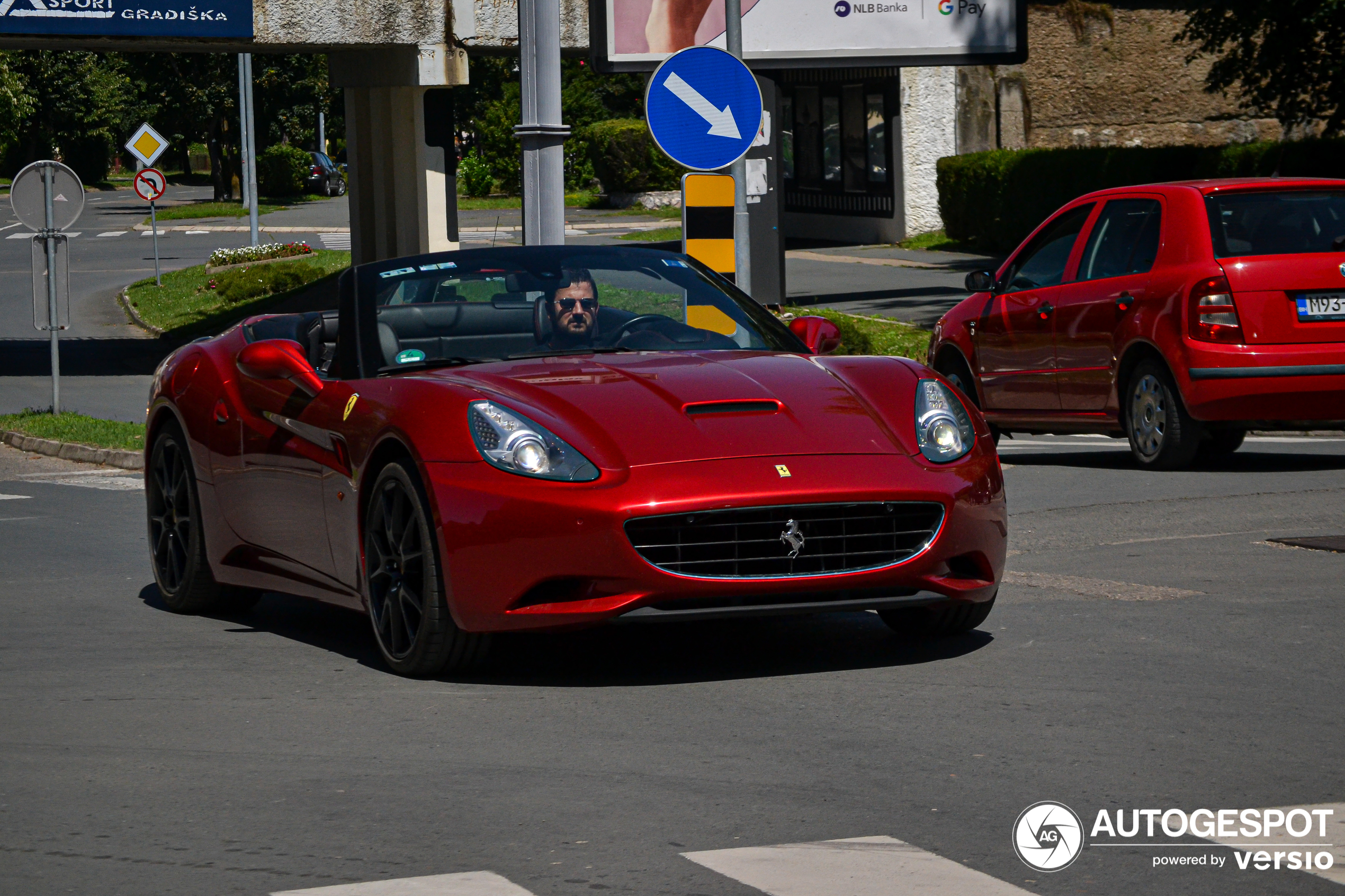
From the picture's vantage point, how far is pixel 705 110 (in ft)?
43.0

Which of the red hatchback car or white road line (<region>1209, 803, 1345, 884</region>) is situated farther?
the red hatchback car

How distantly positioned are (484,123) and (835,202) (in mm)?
34719

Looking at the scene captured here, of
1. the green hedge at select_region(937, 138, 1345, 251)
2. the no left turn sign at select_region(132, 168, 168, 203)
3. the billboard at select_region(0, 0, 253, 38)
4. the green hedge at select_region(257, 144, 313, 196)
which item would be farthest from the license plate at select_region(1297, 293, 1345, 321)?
the green hedge at select_region(257, 144, 313, 196)

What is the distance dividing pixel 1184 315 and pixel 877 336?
34.8 ft

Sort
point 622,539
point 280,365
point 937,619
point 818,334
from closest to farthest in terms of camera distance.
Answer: point 622,539, point 937,619, point 280,365, point 818,334

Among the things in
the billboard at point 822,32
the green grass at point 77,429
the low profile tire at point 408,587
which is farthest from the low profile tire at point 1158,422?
the billboard at point 822,32

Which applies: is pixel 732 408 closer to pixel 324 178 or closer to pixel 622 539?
pixel 622 539

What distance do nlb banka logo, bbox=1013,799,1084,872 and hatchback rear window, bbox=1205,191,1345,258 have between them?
7500mm

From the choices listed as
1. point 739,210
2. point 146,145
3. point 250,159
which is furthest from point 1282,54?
point 250,159

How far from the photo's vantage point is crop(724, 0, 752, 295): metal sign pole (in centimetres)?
1383

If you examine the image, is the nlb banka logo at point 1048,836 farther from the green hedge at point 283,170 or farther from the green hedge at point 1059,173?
the green hedge at point 283,170

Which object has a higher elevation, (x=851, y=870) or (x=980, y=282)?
(x=980, y=282)

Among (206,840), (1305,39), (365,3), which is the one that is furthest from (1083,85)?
(206,840)

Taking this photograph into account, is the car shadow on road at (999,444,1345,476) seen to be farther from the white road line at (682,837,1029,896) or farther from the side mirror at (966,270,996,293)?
the white road line at (682,837,1029,896)
